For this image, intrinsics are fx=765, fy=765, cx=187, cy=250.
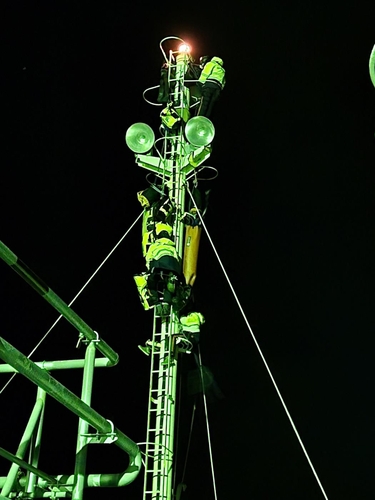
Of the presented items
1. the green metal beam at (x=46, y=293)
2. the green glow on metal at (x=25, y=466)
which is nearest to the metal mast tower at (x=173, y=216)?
the green glow on metal at (x=25, y=466)

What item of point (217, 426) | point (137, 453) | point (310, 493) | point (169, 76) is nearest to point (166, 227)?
point (169, 76)

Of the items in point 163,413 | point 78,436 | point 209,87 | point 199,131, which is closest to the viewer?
point 78,436

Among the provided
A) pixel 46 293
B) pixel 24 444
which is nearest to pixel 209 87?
pixel 46 293

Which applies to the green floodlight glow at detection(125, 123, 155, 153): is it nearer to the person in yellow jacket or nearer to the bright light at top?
the person in yellow jacket

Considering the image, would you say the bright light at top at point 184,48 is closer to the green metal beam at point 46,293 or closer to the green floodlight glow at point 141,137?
A: the green floodlight glow at point 141,137

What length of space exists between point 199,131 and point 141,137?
0.85 metres

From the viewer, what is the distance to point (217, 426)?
12625mm

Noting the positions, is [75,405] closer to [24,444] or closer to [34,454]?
[24,444]

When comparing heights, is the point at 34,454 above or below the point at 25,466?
above

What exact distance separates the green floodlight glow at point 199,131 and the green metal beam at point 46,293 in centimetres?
431

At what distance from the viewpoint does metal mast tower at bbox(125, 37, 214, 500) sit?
24.4 ft

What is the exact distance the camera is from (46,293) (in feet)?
13.1

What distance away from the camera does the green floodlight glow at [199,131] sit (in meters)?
8.40

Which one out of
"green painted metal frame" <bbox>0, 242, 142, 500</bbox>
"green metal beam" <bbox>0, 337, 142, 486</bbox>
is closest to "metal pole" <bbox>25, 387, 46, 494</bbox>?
"green painted metal frame" <bbox>0, 242, 142, 500</bbox>
